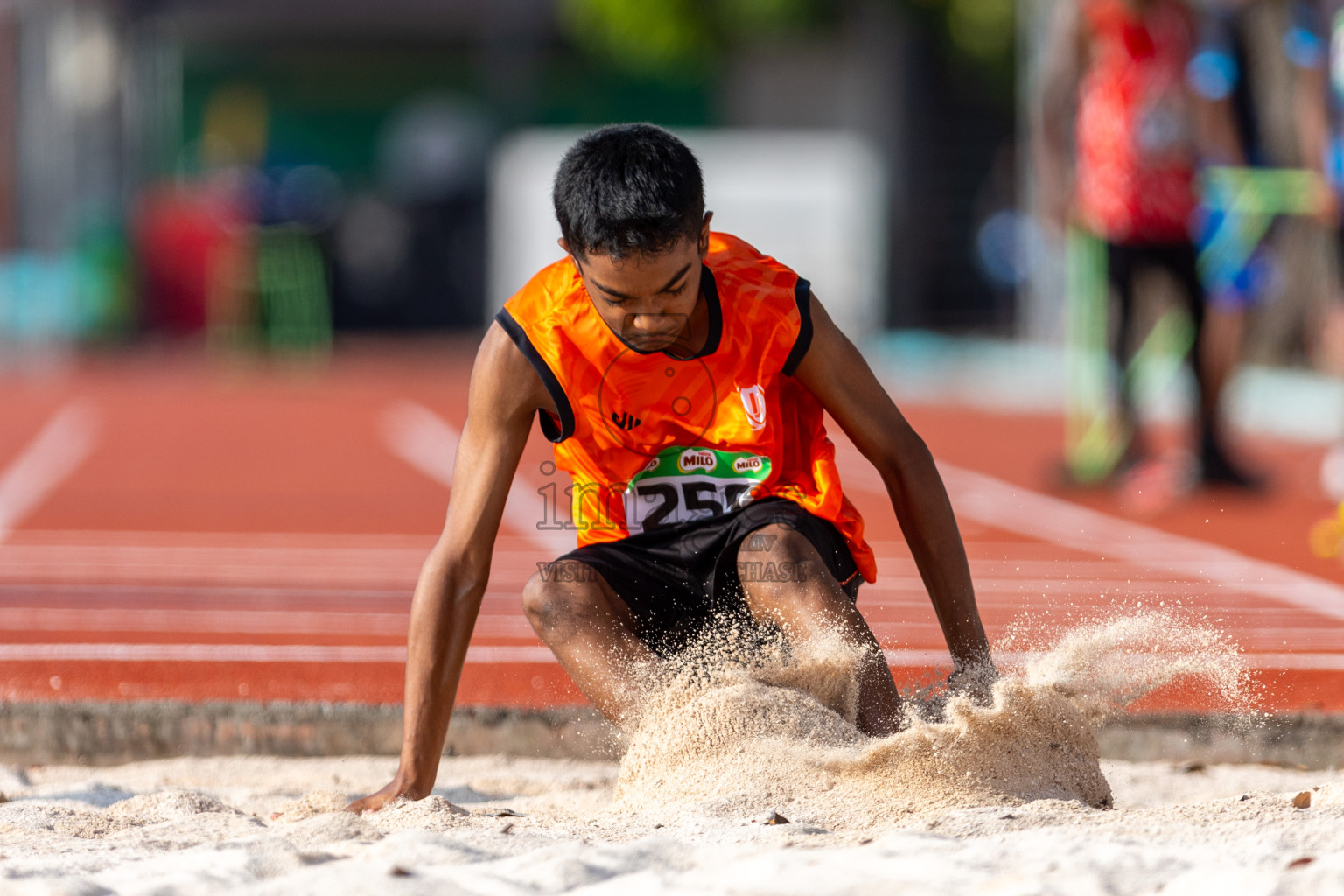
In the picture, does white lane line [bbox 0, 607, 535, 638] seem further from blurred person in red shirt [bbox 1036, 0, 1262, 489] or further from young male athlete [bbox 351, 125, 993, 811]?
blurred person in red shirt [bbox 1036, 0, 1262, 489]

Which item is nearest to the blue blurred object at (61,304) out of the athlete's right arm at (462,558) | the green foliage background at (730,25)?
the green foliage background at (730,25)

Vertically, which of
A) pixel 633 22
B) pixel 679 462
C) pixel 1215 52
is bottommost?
pixel 679 462

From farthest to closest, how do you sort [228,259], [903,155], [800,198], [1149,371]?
[903,155] → [228,259] → [800,198] → [1149,371]

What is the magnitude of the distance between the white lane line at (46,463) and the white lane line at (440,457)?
1.80m

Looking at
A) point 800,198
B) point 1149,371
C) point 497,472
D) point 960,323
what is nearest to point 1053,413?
point 1149,371

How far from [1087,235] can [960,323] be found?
12701 mm

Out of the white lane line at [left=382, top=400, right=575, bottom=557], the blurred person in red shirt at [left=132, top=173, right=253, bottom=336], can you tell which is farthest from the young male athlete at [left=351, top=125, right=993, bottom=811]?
the blurred person in red shirt at [left=132, top=173, right=253, bottom=336]

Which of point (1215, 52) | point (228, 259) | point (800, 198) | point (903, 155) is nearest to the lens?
point (1215, 52)

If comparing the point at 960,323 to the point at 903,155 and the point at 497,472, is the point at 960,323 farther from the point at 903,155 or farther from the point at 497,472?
the point at 497,472

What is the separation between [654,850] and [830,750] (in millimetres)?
494

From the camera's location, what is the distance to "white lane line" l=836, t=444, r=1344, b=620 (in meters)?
5.31

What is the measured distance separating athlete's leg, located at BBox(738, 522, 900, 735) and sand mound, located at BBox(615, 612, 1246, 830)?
4 cm

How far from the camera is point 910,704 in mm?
3105

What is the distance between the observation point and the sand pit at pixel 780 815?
7.62ft
